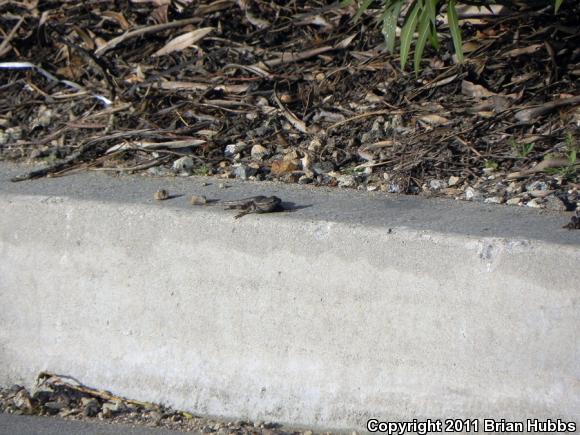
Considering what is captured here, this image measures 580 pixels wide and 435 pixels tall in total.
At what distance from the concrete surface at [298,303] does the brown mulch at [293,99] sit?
1.21ft

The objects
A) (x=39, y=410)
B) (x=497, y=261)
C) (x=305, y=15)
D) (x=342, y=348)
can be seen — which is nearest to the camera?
(x=497, y=261)

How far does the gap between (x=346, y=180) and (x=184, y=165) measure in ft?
3.06

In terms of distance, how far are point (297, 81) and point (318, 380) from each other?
2.20 meters

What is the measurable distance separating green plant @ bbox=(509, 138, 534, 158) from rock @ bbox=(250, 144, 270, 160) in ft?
4.36

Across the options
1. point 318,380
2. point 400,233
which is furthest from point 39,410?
point 400,233

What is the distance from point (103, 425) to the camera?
3.71 m

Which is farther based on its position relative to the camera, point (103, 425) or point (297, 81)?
point (297, 81)

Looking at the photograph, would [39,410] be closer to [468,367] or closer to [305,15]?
[468,367]

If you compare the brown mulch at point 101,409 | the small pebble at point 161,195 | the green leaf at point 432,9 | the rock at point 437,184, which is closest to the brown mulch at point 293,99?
the rock at point 437,184

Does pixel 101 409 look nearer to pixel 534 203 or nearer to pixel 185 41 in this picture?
pixel 534 203

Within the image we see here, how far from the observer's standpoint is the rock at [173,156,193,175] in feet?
15.2

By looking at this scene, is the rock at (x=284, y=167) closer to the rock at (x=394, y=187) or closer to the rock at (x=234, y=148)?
the rock at (x=234, y=148)

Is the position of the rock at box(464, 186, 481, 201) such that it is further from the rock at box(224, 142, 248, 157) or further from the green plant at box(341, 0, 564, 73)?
the rock at box(224, 142, 248, 157)

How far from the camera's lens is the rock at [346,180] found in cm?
432
